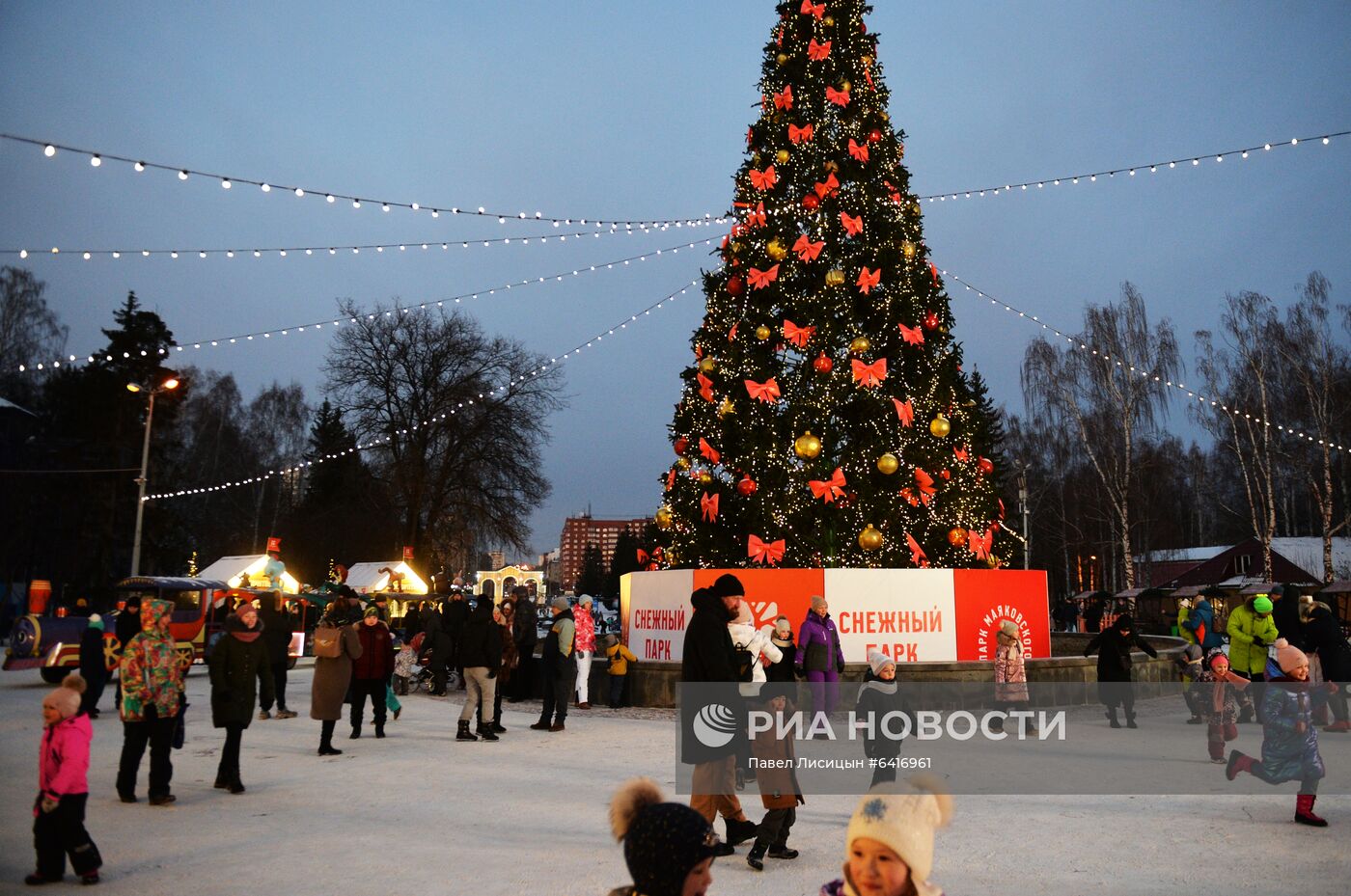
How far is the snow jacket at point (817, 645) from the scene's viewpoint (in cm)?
1106

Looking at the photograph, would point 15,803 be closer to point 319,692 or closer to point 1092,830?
point 319,692

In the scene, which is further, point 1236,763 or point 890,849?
point 1236,763

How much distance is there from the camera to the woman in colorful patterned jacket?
745 centimetres

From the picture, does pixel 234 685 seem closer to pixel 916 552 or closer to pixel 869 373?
pixel 916 552

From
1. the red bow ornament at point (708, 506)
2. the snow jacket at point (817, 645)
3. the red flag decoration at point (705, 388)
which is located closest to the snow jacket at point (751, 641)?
the snow jacket at point (817, 645)

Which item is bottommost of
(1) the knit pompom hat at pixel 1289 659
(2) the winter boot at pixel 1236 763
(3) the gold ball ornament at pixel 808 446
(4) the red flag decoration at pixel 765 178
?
(2) the winter boot at pixel 1236 763

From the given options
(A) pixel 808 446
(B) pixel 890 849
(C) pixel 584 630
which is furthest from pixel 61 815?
(A) pixel 808 446

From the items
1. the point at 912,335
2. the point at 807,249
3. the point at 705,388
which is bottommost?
the point at 705,388

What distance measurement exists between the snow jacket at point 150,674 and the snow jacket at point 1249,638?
10784 mm

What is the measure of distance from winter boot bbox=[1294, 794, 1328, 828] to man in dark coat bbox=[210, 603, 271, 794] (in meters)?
8.31

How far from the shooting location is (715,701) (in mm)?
6141

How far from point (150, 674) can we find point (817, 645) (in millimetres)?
6893

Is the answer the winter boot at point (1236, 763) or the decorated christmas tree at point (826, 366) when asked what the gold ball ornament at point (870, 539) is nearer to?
the decorated christmas tree at point (826, 366)

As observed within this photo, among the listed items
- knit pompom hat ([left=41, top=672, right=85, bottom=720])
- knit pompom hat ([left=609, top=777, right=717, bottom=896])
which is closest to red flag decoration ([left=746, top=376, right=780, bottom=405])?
knit pompom hat ([left=41, top=672, right=85, bottom=720])
